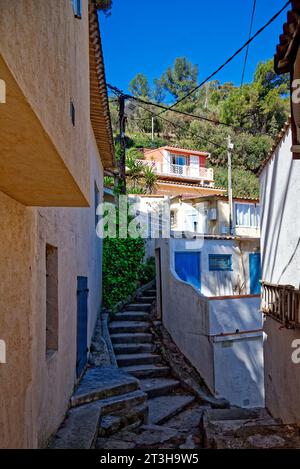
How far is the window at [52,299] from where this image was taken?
15.6 ft

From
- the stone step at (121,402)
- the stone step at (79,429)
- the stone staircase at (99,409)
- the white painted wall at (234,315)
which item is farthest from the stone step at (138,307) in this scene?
the stone step at (79,429)

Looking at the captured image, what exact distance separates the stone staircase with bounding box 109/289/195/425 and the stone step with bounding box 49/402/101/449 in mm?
2283

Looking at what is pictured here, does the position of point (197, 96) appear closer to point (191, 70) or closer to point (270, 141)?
point (191, 70)

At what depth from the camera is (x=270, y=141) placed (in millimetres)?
39656

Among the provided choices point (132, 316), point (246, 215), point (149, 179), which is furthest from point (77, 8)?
point (149, 179)

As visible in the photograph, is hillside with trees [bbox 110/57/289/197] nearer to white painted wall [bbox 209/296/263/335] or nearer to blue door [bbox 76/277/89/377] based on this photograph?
white painted wall [bbox 209/296/263/335]

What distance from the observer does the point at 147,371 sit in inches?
392

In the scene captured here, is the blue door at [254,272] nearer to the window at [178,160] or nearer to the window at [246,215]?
the window at [246,215]

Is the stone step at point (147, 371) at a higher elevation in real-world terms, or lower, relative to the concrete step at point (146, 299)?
lower

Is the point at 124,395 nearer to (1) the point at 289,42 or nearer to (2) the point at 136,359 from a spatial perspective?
(2) the point at 136,359

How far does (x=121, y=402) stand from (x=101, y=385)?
474 mm

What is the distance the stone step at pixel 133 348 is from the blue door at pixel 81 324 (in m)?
3.27

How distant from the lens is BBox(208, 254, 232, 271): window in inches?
682

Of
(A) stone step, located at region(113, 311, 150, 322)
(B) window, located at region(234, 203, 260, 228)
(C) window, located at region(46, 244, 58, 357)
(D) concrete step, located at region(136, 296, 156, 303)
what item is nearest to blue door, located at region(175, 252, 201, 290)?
(D) concrete step, located at region(136, 296, 156, 303)
